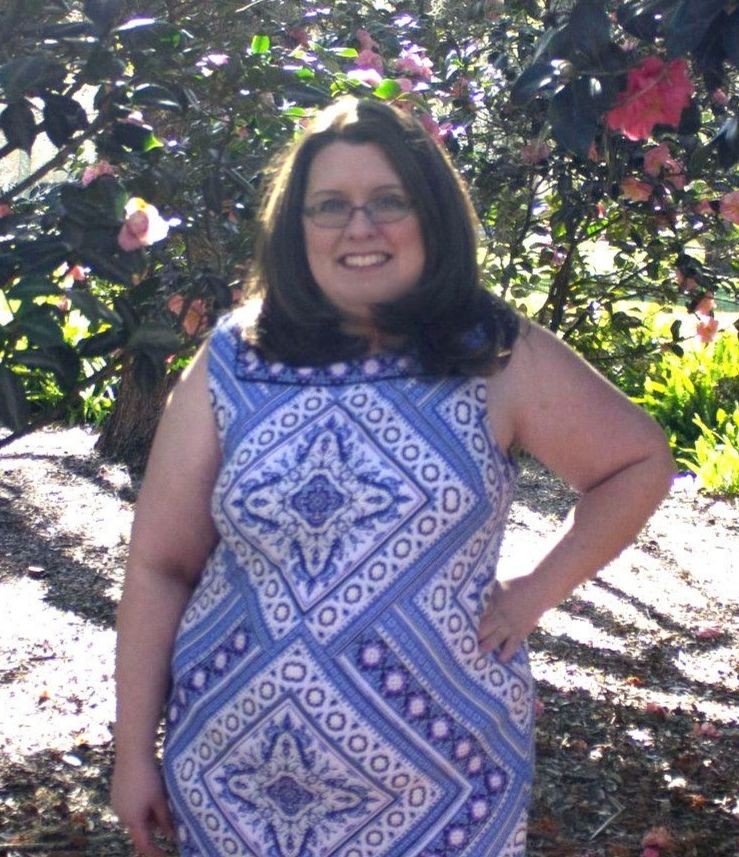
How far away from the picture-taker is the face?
197 centimetres

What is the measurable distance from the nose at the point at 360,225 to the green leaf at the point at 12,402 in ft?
1.89

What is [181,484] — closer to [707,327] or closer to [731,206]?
[731,206]

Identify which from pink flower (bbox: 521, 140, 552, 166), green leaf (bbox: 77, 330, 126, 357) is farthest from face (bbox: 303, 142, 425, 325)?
pink flower (bbox: 521, 140, 552, 166)

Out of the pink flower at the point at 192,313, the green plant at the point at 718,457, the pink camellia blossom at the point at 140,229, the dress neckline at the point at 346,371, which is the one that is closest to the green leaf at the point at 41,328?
the pink camellia blossom at the point at 140,229

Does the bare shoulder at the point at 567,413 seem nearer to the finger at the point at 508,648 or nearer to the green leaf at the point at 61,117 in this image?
the finger at the point at 508,648

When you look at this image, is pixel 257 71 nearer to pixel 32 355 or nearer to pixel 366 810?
pixel 32 355

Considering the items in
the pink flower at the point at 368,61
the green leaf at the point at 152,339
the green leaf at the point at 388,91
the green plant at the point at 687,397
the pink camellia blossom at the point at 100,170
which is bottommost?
the green plant at the point at 687,397

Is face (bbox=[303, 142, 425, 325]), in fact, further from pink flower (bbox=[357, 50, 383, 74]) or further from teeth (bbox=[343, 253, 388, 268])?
pink flower (bbox=[357, 50, 383, 74])

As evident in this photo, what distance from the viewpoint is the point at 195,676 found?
1980mm

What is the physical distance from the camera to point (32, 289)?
6.93ft

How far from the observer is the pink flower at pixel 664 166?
144 inches

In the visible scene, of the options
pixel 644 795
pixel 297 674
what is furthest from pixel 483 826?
pixel 644 795

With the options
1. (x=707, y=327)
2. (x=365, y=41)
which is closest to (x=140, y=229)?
(x=365, y=41)

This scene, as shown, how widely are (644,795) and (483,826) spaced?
206 cm
